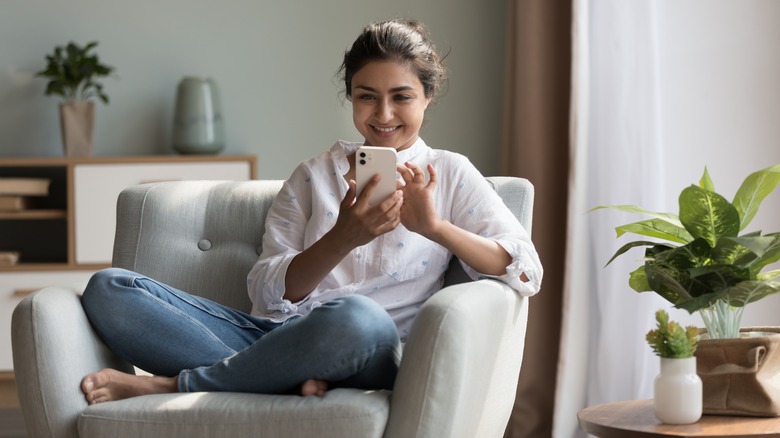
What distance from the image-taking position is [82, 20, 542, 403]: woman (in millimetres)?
1739

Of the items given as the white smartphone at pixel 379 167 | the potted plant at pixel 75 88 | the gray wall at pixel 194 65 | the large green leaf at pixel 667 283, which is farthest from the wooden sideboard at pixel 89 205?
the large green leaf at pixel 667 283

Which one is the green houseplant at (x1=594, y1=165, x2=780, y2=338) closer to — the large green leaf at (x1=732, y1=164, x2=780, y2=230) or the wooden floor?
the large green leaf at (x1=732, y1=164, x2=780, y2=230)

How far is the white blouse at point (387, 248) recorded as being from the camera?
2.05 m

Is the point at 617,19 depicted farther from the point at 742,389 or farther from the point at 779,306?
the point at 742,389

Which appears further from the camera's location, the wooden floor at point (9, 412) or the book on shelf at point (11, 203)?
the book on shelf at point (11, 203)

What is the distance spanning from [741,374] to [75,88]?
9.06 feet

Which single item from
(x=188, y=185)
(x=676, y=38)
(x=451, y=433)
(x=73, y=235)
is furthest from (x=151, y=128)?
(x=451, y=433)

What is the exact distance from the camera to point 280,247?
6.93 ft

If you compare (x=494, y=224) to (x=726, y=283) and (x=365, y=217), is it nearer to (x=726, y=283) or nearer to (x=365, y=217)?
(x=365, y=217)

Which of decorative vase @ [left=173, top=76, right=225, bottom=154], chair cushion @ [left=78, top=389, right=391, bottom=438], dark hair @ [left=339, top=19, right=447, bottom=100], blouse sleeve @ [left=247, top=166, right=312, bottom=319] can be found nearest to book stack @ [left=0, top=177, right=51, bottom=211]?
decorative vase @ [left=173, top=76, right=225, bottom=154]

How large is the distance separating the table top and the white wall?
960 millimetres

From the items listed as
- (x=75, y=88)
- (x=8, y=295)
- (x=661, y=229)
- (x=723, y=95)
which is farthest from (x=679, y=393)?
(x=75, y=88)

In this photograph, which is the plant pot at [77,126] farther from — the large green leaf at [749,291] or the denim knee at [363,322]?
the large green leaf at [749,291]

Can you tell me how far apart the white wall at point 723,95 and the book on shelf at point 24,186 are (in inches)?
85.3
